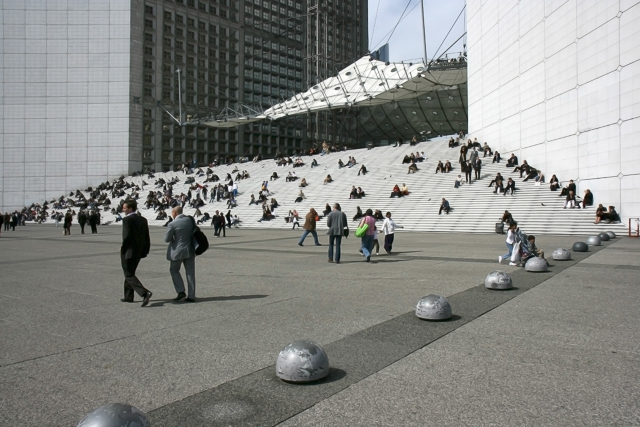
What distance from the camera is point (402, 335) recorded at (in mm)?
5043

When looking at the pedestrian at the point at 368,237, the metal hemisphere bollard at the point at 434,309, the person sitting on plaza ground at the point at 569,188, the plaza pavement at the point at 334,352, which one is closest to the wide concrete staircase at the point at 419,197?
the person sitting on plaza ground at the point at 569,188

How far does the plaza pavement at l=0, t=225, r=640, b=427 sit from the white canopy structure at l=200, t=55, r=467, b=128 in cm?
4445

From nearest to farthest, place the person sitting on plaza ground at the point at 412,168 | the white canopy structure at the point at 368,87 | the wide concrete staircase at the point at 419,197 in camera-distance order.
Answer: the wide concrete staircase at the point at 419,197 < the person sitting on plaza ground at the point at 412,168 < the white canopy structure at the point at 368,87

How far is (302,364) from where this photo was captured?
3.66 meters

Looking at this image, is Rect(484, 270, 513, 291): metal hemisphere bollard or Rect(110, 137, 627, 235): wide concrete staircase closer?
Rect(484, 270, 513, 291): metal hemisphere bollard

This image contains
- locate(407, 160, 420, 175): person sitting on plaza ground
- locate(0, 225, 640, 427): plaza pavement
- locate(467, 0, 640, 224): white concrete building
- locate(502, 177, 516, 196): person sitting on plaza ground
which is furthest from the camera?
locate(407, 160, 420, 175): person sitting on plaza ground

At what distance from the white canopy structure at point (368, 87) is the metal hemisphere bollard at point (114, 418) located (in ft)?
162

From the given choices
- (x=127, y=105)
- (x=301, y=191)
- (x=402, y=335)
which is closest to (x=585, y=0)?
(x=301, y=191)

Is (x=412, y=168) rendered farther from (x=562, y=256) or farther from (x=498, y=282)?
(x=498, y=282)

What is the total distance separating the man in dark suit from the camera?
6.80 metres

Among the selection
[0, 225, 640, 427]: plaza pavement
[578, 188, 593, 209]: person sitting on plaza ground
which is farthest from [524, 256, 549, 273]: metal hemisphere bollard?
[578, 188, 593, 209]: person sitting on plaza ground

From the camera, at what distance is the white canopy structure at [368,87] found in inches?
1986

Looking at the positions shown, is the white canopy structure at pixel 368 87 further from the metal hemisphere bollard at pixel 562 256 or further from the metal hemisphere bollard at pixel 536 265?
the metal hemisphere bollard at pixel 536 265

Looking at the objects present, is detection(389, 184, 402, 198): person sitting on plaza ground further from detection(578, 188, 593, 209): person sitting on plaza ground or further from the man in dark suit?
the man in dark suit
